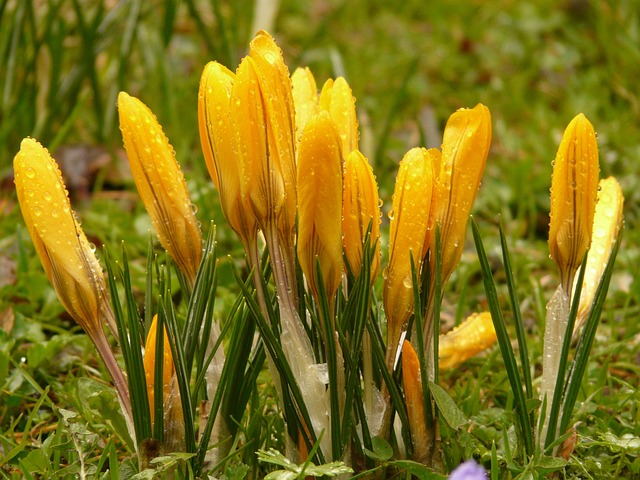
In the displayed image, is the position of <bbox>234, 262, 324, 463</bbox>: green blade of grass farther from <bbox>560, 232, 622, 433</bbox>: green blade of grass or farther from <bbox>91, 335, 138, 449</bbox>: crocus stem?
<bbox>560, 232, 622, 433</bbox>: green blade of grass

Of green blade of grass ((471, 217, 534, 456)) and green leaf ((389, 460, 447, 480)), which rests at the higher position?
green blade of grass ((471, 217, 534, 456))

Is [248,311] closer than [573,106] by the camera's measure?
Yes

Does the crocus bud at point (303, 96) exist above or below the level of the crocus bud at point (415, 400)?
above

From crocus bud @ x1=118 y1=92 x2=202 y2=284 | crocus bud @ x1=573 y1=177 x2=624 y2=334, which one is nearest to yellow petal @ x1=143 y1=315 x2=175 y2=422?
crocus bud @ x1=118 y1=92 x2=202 y2=284

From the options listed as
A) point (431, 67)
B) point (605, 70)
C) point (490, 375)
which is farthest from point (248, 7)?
point (490, 375)

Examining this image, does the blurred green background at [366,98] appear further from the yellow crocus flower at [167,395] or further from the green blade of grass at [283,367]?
the green blade of grass at [283,367]

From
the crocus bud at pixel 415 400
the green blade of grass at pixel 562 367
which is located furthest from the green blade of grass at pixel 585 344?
the crocus bud at pixel 415 400

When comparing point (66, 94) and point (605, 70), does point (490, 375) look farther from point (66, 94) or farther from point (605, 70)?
point (605, 70)
